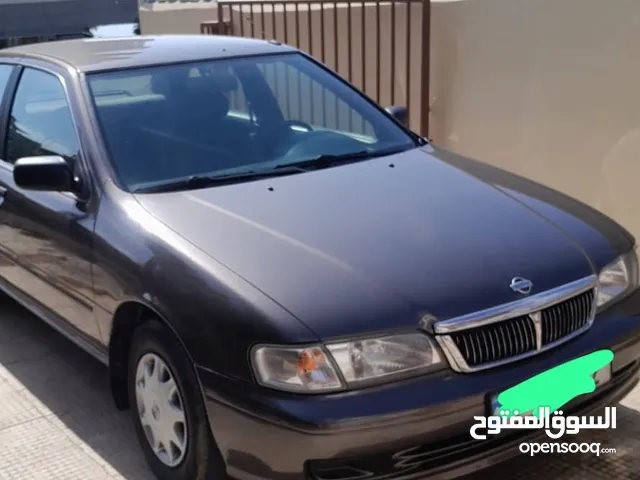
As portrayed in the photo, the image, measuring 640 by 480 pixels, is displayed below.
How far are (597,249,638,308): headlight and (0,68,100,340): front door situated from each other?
2.01 metres

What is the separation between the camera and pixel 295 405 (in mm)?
2639

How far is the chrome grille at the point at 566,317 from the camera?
293 centimetres

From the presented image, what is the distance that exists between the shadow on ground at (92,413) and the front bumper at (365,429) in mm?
393

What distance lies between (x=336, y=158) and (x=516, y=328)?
1403mm

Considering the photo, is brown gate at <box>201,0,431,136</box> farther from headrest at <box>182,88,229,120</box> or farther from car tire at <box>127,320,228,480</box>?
car tire at <box>127,320,228,480</box>

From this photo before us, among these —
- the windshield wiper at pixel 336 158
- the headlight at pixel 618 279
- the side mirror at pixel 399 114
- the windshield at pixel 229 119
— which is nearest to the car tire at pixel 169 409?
the windshield at pixel 229 119

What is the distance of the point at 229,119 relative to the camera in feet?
13.3

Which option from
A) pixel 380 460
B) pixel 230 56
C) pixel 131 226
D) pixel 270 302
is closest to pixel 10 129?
pixel 230 56

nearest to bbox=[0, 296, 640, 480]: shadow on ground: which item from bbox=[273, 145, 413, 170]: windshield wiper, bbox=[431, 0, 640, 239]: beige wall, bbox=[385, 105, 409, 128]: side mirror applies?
bbox=[273, 145, 413, 170]: windshield wiper

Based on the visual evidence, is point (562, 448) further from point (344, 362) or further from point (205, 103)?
point (205, 103)

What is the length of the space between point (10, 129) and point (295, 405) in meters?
2.72

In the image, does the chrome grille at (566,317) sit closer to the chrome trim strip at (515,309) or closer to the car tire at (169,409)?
the chrome trim strip at (515,309)

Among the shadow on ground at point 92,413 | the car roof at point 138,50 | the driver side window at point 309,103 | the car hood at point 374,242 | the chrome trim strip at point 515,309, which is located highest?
the car roof at point 138,50

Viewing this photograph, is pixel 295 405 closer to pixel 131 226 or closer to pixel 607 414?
pixel 131 226
